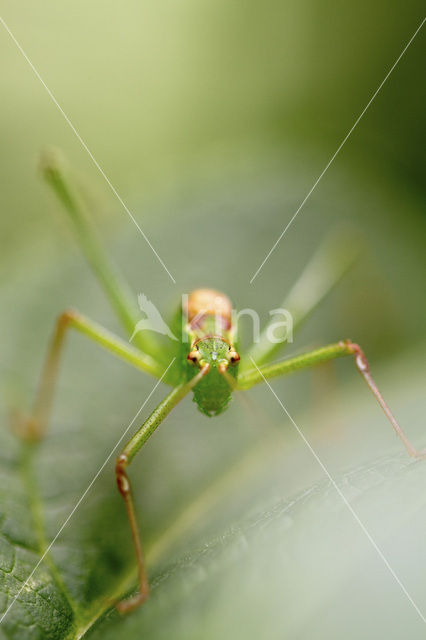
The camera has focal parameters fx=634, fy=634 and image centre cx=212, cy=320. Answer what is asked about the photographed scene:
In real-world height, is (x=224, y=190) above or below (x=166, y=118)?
below

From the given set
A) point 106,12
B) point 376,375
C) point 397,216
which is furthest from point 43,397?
point 106,12

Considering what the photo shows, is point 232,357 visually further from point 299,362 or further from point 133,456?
point 133,456

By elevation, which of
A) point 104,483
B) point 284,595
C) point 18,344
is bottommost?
point 284,595

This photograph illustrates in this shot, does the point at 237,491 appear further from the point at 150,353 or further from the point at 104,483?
the point at 150,353

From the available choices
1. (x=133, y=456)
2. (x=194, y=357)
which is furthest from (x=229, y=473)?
(x=194, y=357)

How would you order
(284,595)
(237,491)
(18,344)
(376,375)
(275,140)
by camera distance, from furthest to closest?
(275,140) < (18,344) < (376,375) < (237,491) < (284,595)

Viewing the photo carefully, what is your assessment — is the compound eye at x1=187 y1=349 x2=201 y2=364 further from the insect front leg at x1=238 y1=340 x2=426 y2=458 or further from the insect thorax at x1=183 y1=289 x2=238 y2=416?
the insect front leg at x1=238 y1=340 x2=426 y2=458

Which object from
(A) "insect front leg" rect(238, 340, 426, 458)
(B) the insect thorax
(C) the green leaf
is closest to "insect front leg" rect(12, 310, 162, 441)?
(C) the green leaf
